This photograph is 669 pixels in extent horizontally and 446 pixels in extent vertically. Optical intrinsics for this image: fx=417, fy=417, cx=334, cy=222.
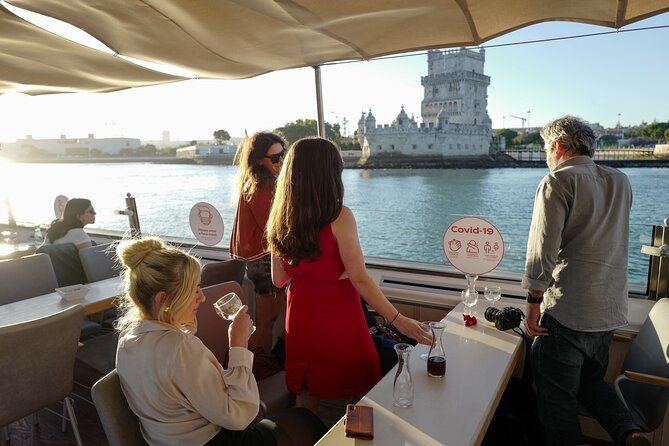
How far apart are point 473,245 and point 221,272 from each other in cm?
152

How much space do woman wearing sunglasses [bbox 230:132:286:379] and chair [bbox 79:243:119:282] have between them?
47.3 inches

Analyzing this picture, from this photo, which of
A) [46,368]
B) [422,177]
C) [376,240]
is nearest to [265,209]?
[46,368]

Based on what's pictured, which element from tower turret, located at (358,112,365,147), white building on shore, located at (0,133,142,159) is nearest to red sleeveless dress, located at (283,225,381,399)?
white building on shore, located at (0,133,142,159)

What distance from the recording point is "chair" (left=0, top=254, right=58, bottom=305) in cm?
264

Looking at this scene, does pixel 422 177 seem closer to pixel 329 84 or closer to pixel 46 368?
pixel 329 84

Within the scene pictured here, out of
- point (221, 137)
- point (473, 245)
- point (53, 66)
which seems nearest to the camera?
point (473, 245)

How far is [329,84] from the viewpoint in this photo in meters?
3.12

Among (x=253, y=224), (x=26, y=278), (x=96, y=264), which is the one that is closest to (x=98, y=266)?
(x=96, y=264)

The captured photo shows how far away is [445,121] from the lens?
16.1m

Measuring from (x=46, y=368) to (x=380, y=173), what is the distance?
19.0 metres

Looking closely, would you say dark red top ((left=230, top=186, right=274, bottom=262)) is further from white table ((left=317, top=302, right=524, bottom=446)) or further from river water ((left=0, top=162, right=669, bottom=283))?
white table ((left=317, top=302, right=524, bottom=446))

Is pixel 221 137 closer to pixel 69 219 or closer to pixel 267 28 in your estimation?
pixel 69 219

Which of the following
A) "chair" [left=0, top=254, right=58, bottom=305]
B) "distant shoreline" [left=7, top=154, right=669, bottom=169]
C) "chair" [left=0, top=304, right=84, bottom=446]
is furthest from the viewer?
"distant shoreline" [left=7, top=154, right=669, bottom=169]

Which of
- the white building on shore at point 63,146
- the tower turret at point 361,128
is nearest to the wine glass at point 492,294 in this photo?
the white building on shore at point 63,146
